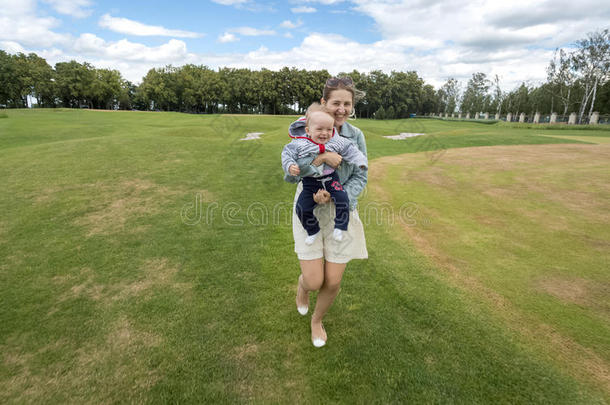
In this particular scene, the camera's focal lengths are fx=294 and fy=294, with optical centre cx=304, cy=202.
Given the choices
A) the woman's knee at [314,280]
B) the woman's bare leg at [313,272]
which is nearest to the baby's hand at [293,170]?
the woman's bare leg at [313,272]

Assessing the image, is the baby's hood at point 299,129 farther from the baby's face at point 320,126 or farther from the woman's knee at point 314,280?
the woman's knee at point 314,280

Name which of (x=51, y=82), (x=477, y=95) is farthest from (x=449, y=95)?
(x=51, y=82)

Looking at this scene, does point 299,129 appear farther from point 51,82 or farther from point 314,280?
point 51,82

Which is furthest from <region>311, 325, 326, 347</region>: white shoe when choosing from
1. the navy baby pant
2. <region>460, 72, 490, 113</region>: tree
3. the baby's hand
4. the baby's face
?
<region>460, 72, 490, 113</region>: tree

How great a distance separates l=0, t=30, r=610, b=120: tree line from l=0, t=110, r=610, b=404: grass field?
56656 millimetres

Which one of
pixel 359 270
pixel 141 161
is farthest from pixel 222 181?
pixel 359 270

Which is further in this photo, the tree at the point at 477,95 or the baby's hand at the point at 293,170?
the tree at the point at 477,95

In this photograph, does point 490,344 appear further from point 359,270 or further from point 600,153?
point 600,153

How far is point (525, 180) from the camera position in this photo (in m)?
9.82

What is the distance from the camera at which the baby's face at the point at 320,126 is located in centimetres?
264

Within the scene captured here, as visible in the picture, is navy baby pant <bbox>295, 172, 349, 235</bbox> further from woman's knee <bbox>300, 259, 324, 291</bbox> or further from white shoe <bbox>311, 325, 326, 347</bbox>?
white shoe <bbox>311, 325, 326, 347</bbox>

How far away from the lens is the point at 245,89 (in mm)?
69125

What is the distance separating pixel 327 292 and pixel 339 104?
1896mm

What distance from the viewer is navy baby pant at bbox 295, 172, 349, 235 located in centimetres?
280
